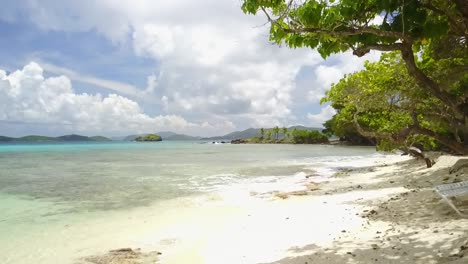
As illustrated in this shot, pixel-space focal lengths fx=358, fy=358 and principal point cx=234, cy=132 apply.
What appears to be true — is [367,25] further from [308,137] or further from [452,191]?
[308,137]

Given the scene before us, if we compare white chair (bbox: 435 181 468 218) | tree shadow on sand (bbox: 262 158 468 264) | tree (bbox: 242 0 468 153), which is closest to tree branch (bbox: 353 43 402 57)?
tree (bbox: 242 0 468 153)

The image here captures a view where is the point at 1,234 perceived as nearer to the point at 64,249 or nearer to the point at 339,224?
the point at 64,249

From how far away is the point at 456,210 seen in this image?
8070 millimetres

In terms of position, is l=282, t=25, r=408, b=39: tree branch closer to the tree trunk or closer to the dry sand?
the tree trunk

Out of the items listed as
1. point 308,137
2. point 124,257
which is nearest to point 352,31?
point 124,257

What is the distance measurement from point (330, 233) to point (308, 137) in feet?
395

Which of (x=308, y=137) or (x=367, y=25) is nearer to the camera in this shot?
(x=367, y=25)

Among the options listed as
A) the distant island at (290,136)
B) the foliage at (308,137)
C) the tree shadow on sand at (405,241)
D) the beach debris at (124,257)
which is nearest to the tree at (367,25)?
the tree shadow on sand at (405,241)

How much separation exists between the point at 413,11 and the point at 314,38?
58.3 inches

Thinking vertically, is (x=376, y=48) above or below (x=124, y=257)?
above

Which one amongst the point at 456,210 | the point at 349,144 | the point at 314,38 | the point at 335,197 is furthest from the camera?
the point at 349,144

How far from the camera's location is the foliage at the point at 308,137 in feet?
398

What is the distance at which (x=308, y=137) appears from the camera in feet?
417

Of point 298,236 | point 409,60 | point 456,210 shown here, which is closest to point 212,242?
point 298,236
